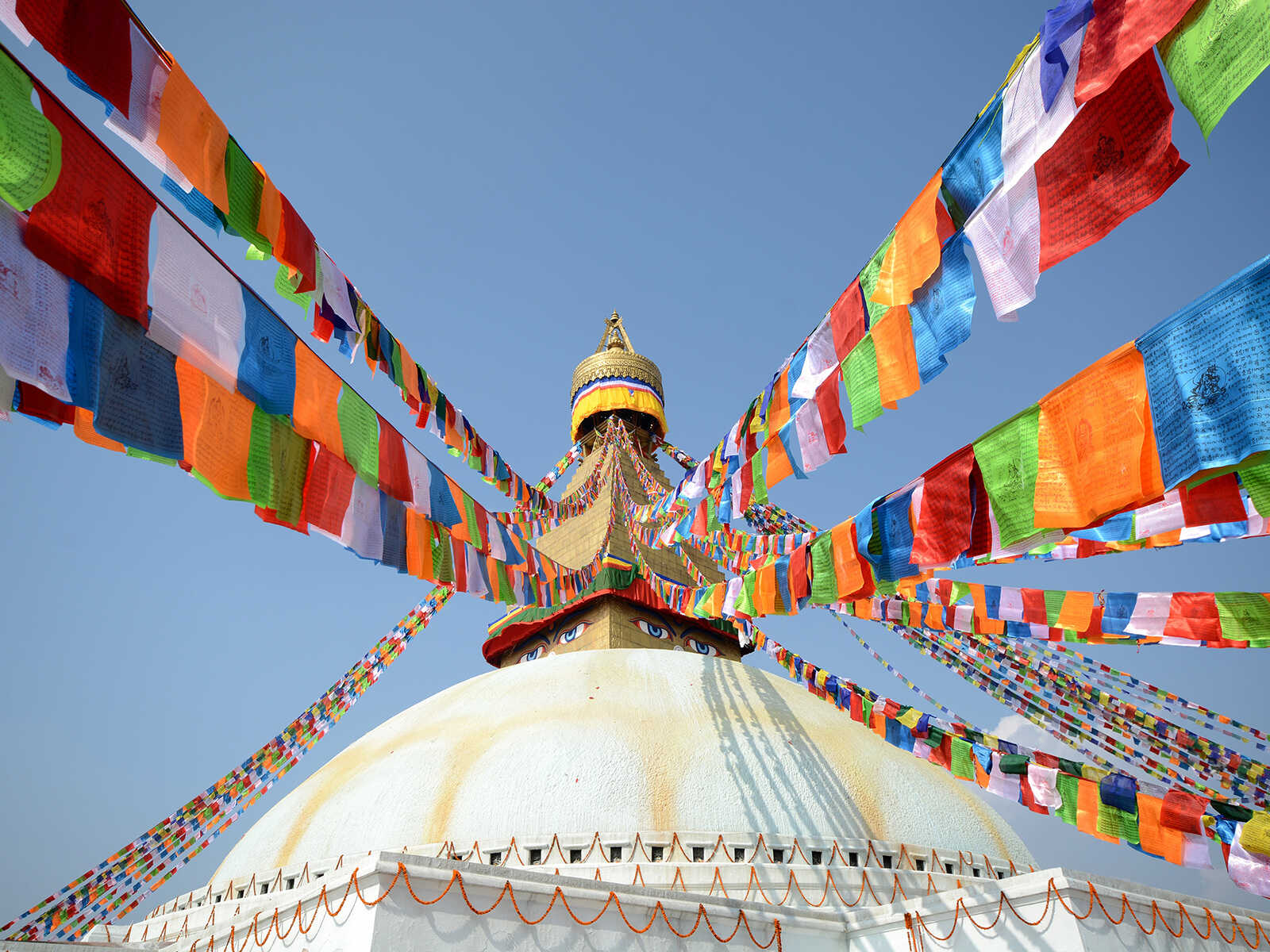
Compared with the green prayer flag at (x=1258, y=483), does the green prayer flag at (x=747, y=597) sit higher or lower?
lower

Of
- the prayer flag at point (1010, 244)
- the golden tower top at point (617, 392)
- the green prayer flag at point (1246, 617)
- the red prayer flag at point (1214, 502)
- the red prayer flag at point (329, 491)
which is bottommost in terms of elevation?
the green prayer flag at point (1246, 617)

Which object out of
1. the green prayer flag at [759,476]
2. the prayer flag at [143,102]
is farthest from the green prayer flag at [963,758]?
the prayer flag at [143,102]

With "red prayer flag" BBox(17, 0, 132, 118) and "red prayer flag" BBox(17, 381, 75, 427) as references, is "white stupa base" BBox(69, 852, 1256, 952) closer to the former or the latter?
"red prayer flag" BBox(17, 381, 75, 427)

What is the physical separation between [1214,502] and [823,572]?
6.87 feet

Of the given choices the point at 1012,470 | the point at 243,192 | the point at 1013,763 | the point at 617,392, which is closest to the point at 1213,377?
the point at 1012,470

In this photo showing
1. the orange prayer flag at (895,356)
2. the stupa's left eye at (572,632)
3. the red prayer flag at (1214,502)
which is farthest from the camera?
the stupa's left eye at (572,632)

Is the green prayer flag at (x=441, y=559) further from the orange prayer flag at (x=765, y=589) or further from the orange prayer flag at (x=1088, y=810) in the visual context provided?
Result: the orange prayer flag at (x=1088, y=810)

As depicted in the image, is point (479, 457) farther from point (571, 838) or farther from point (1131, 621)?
point (1131, 621)

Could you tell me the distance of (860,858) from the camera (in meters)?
7.51

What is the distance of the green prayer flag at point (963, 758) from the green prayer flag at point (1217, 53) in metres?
5.97

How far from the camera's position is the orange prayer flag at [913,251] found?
137 inches

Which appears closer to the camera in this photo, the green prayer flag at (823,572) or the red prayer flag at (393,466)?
the red prayer flag at (393,466)

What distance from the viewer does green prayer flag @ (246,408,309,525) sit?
3.90 metres

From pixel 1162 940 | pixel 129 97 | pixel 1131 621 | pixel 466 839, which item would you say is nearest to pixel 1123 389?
pixel 129 97
